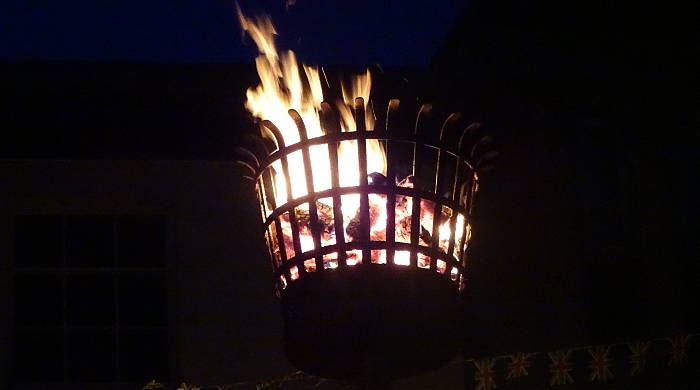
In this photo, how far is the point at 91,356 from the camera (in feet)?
11.7

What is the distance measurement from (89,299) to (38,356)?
0.32 m

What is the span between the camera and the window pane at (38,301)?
3572 mm

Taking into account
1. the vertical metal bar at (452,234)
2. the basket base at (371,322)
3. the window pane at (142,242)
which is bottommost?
the basket base at (371,322)

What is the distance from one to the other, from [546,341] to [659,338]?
1.47 ft

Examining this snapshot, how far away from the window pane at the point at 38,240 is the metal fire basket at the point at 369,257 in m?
1.70

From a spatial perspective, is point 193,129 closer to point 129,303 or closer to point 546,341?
point 129,303

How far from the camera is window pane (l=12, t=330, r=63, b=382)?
3.50 meters

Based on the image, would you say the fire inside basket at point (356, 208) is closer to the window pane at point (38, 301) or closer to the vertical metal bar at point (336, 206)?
the vertical metal bar at point (336, 206)

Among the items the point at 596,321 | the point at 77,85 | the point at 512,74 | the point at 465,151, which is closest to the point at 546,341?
the point at 596,321

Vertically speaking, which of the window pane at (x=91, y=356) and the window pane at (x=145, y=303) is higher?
the window pane at (x=145, y=303)

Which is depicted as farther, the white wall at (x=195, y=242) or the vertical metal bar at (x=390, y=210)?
the white wall at (x=195, y=242)

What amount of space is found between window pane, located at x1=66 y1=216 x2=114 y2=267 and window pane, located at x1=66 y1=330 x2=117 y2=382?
12.5 inches

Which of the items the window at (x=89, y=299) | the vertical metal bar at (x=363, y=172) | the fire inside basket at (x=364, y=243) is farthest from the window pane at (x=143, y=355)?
the vertical metal bar at (x=363, y=172)

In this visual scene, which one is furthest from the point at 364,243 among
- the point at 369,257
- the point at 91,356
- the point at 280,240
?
the point at 91,356
